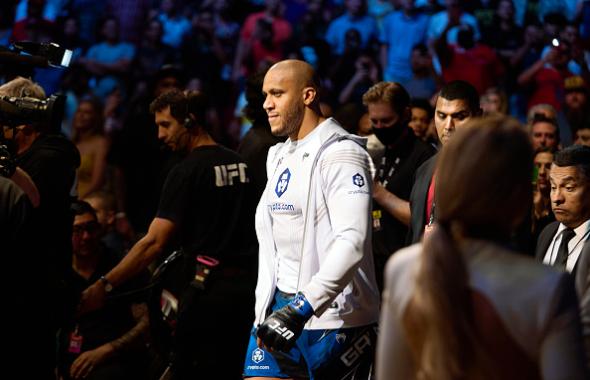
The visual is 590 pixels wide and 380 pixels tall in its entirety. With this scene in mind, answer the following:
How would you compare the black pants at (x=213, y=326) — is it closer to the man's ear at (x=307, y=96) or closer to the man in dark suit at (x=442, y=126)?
the man in dark suit at (x=442, y=126)

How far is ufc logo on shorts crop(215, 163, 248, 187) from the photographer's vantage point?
6.03 meters

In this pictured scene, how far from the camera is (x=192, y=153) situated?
6.12 m

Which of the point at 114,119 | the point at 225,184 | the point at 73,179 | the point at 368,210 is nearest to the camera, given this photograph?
the point at 368,210

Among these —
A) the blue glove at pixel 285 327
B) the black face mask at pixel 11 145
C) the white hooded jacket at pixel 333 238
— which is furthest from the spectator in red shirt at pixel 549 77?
the blue glove at pixel 285 327

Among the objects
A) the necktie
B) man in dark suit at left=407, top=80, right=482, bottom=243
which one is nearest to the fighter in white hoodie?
man in dark suit at left=407, top=80, right=482, bottom=243

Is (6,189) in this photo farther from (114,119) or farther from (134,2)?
(134,2)

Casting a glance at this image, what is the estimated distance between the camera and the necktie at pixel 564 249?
4.86 meters

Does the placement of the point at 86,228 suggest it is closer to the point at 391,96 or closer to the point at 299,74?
the point at 391,96

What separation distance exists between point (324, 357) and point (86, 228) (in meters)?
2.74

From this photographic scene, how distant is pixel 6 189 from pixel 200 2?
7.61 meters

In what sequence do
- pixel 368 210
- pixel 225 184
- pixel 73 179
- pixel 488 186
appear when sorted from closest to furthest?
pixel 488 186
pixel 368 210
pixel 73 179
pixel 225 184

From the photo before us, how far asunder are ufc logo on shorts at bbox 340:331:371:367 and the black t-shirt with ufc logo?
5.18 feet

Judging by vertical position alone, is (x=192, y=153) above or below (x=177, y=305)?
above

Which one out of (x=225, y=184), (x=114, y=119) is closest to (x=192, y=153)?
(x=225, y=184)
